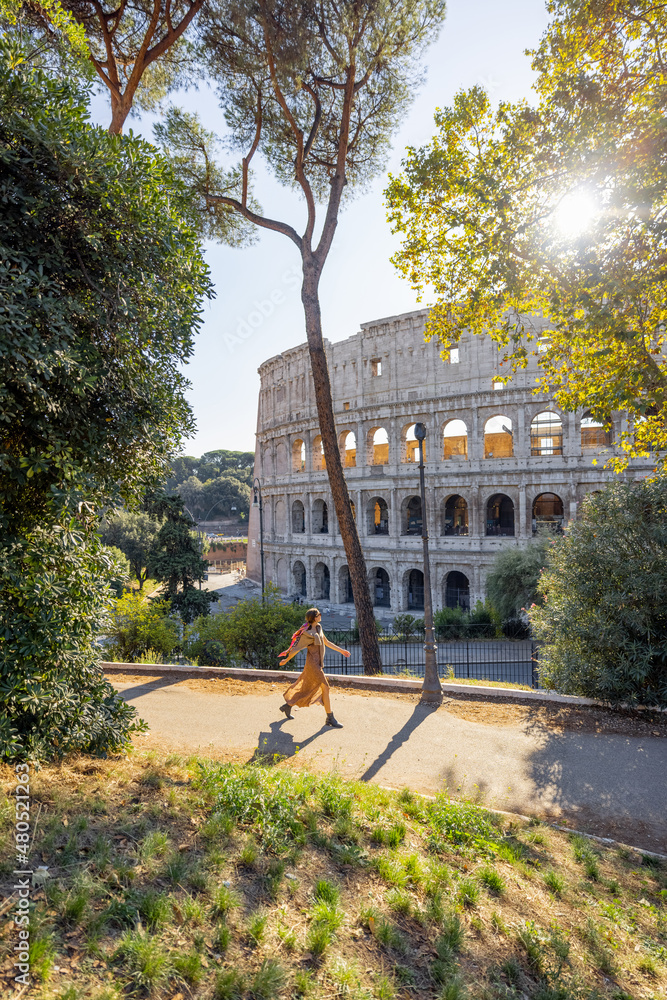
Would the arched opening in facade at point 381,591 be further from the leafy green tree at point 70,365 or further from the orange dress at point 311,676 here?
the leafy green tree at point 70,365

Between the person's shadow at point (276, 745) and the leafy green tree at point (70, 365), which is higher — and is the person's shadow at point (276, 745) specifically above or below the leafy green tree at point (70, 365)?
below

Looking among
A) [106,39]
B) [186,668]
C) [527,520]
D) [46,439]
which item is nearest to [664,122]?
[46,439]

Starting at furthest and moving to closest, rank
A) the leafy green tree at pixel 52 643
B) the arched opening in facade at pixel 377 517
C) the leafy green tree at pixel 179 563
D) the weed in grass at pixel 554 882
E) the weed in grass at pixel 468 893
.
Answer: the arched opening in facade at pixel 377 517, the leafy green tree at pixel 179 563, the weed in grass at pixel 554 882, the leafy green tree at pixel 52 643, the weed in grass at pixel 468 893

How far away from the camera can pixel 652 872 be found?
4.07m

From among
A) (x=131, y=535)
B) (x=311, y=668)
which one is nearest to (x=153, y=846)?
(x=311, y=668)

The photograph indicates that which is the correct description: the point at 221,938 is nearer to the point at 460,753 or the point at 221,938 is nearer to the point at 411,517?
the point at 460,753

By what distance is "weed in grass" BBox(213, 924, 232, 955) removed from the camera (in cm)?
268

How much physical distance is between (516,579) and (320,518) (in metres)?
15.4

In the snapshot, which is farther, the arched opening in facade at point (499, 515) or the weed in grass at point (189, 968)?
the arched opening in facade at point (499, 515)

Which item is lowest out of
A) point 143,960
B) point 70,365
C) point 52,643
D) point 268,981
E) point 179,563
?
point 268,981

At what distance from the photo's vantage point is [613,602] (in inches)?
292

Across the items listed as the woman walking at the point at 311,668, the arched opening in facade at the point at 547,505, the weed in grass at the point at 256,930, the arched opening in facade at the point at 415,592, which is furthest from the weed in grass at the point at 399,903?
the arched opening in facade at the point at 415,592

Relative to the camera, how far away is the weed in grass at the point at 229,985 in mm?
2406

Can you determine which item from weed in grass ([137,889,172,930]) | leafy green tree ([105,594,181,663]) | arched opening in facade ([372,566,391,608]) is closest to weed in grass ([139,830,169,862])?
weed in grass ([137,889,172,930])
